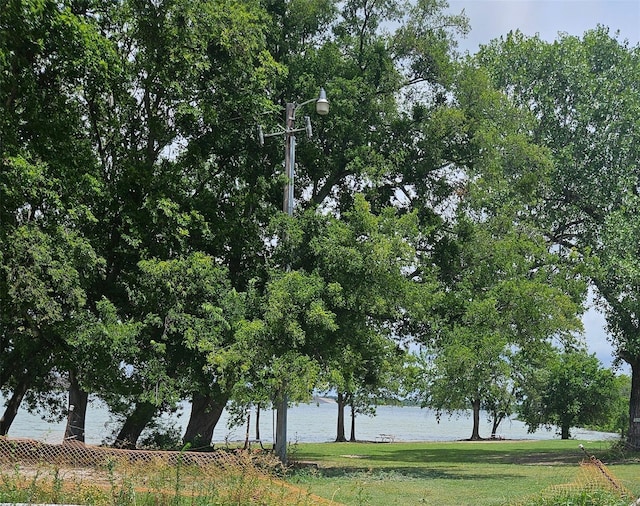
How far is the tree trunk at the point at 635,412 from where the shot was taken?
26.0 meters

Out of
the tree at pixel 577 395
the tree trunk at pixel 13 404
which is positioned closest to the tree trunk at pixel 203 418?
the tree trunk at pixel 13 404

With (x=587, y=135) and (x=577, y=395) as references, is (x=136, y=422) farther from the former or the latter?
(x=577, y=395)

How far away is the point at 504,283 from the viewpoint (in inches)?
728

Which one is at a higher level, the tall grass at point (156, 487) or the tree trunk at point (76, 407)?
the tree trunk at point (76, 407)

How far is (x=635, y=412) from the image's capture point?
86.5 ft

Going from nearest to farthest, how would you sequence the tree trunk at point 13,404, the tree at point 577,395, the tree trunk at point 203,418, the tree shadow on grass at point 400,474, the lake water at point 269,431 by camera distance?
the tree shadow on grass at point 400,474 < the tree trunk at point 13,404 < the tree trunk at point 203,418 < the lake water at point 269,431 < the tree at point 577,395

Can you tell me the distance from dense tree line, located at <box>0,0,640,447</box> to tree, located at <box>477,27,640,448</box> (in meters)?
1.63

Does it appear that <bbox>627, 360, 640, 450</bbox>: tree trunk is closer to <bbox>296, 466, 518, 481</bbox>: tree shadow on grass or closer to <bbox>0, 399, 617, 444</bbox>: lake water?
<bbox>296, 466, 518, 481</bbox>: tree shadow on grass

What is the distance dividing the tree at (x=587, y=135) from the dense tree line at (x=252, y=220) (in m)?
1.63

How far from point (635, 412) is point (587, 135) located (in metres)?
10.4

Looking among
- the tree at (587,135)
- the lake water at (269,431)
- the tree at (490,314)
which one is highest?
the tree at (587,135)

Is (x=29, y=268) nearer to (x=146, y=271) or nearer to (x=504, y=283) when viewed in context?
(x=146, y=271)

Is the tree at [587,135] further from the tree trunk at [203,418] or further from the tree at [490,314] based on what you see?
the tree trunk at [203,418]

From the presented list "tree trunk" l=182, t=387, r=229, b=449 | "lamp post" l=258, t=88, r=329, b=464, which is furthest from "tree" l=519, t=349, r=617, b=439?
"lamp post" l=258, t=88, r=329, b=464
